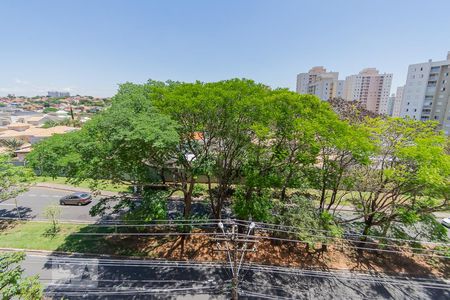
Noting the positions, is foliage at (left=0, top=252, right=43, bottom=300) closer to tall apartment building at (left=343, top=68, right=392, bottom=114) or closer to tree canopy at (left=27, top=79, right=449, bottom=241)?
tree canopy at (left=27, top=79, right=449, bottom=241)

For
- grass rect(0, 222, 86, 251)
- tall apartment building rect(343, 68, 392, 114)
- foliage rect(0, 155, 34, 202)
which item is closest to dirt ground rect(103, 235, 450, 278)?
grass rect(0, 222, 86, 251)

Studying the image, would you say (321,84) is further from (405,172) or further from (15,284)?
(15,284)

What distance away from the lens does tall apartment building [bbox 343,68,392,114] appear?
7500 cm

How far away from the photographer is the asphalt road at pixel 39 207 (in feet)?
59.0

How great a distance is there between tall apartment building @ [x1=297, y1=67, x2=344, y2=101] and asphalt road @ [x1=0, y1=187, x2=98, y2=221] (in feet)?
203

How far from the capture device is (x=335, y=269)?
12.8 m

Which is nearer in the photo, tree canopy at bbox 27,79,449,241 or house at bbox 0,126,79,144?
tree canopy at bbox 27,79,449,241

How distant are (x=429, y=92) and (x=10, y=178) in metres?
61.6

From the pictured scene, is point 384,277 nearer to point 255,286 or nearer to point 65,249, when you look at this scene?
point 255,286

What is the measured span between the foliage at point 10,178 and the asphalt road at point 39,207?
2.93 m

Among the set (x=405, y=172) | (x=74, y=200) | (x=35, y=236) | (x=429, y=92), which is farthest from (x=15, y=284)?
(x=429, y=92)

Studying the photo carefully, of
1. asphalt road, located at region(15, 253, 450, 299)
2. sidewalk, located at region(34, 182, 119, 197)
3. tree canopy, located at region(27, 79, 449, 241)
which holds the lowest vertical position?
asphalt road, located at region(15, 253, 450, 299)

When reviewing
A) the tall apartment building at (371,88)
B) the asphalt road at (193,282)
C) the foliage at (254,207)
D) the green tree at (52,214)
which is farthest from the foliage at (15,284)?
the tall apartment building at (371,88)

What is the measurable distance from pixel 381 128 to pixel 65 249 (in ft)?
65.5
